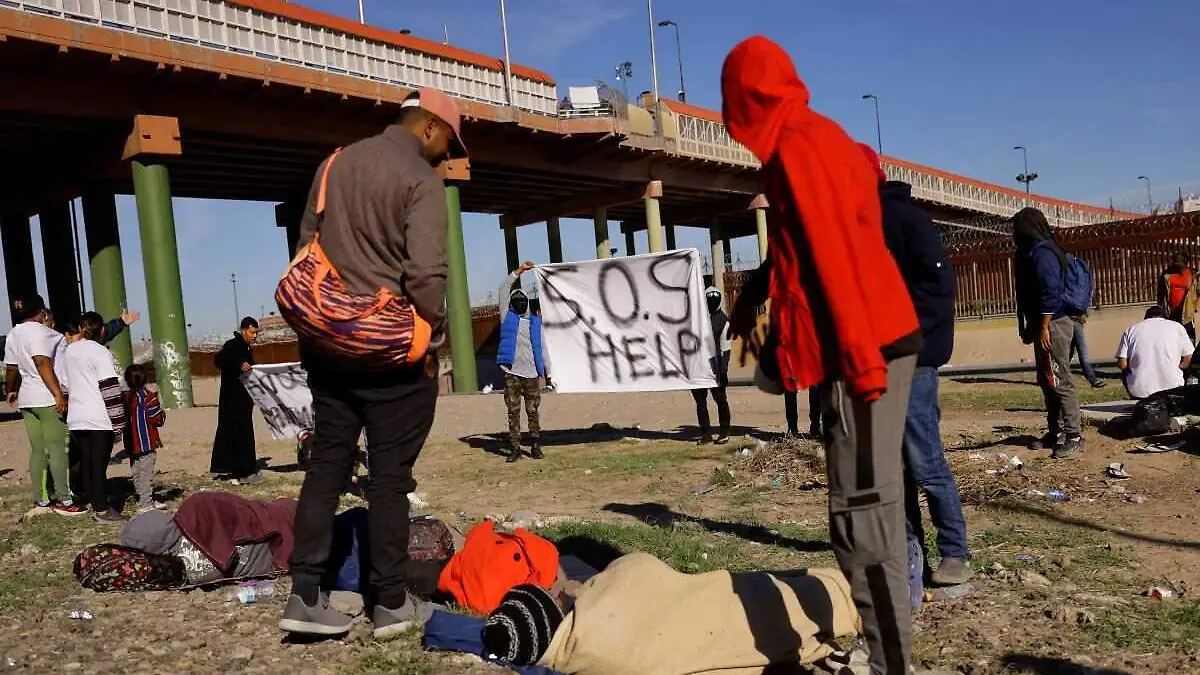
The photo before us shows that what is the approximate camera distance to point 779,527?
18.9 ft

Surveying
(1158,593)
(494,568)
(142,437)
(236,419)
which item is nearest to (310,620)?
(494,568)

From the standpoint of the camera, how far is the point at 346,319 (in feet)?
11.0

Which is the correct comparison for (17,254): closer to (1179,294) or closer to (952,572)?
(1179,294)

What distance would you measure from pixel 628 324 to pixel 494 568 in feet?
21.1

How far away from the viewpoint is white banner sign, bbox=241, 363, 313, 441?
32.3 feet

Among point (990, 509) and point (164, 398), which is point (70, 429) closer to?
point (990, 509)

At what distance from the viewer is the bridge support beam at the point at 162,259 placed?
1759cm

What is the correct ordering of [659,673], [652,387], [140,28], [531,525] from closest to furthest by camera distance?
[659,673]
[531,525]
[652,387]
[140,28]

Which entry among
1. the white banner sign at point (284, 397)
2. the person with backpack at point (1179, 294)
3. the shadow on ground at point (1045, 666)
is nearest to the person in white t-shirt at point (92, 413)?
the white banner sign at point (284, 397)

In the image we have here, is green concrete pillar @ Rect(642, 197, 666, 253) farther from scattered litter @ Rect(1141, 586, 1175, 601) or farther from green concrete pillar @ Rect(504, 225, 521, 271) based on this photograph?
scattered litter @ Rect(1141, 586, 1175, 601)

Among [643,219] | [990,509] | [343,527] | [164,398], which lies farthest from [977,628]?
[643,219]

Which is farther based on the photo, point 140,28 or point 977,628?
point 140,28

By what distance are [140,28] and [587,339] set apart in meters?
11.2

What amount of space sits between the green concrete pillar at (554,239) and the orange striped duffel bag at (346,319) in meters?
30.1
